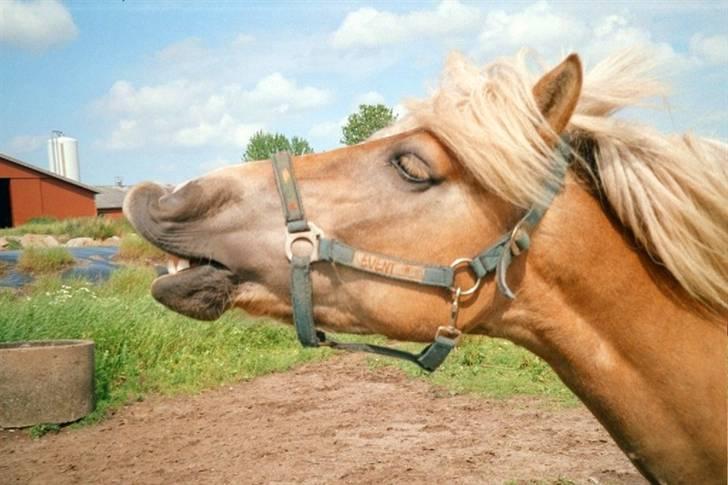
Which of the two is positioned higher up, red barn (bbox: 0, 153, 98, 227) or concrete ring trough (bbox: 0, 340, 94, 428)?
red barn (bbox: 0, 153, 98, 227)

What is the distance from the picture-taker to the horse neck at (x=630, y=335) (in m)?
1.93

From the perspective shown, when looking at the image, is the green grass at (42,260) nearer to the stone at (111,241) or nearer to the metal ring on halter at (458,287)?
the stone at (111,241)

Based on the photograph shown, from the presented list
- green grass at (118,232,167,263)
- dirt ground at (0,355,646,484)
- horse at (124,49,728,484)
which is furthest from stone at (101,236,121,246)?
horse at (124,49,728,484)

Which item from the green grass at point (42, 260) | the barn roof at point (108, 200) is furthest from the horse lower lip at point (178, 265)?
the barn roof at point (108, 200)

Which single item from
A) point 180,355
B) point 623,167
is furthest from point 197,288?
point 180,355

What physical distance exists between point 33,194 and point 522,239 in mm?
41814

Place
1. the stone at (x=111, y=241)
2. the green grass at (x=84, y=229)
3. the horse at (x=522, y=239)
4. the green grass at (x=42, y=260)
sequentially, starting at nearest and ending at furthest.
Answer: the horse at (x=522, y=239) → the green grass at (x=42, y=260) → the stone at (x=111, y=241) → the green grass at (x=84, y=229)

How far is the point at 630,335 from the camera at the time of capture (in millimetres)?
1965

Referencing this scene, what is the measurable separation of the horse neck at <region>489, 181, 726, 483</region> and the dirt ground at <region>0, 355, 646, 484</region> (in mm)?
3056

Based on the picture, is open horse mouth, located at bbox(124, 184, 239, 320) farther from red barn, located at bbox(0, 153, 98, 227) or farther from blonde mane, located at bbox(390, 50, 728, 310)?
red barn, located at bbox(0, 153, 98, 227)

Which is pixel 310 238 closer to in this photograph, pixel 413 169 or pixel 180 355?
pixel 413 169

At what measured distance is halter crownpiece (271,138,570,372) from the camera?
1.94m

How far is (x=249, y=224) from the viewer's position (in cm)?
203

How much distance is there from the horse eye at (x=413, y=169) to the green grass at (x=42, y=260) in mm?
15664
